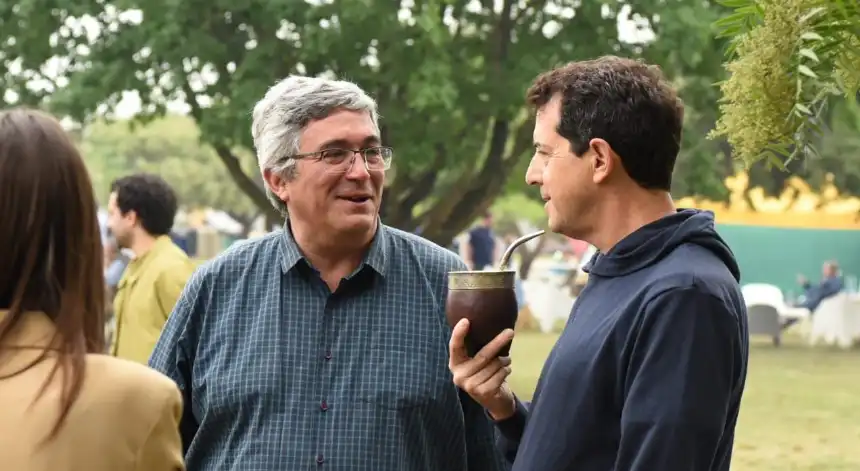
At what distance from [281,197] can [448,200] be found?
1225 cm

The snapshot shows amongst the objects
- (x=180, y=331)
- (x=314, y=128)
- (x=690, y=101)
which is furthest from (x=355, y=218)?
(x=690, y=101)

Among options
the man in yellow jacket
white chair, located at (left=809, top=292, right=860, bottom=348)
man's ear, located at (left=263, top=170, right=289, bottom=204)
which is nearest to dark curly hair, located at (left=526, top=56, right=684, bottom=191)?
man's ear, located at (left=263, top=170, right=289, bottom=204)

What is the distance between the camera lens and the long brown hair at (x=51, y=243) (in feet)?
6.71

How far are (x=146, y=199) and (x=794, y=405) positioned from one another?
9879 millimetres

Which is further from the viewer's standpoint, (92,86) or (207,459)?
(92,86)

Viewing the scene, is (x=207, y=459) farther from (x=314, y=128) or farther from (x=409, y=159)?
(x=409, y=159)

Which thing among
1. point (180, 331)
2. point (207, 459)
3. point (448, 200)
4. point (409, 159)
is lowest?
point (448, 200)

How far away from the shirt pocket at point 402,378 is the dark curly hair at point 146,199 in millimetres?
3642

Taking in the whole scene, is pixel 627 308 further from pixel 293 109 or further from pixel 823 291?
pixel 823 291

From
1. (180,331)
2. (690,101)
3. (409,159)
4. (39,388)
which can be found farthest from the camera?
(690,101)

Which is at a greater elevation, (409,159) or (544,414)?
(544,414)

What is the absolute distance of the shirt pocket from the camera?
10.3ft

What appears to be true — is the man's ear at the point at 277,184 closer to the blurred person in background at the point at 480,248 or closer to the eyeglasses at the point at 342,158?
the eyeglasses at the point at 342,158

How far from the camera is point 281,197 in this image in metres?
3.42
